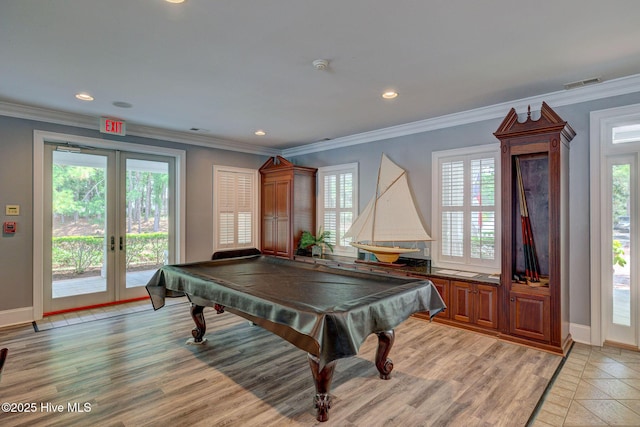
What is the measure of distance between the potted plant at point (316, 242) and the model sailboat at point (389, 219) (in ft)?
2.71

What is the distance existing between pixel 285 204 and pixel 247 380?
358 centimetres

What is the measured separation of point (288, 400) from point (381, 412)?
669 mm

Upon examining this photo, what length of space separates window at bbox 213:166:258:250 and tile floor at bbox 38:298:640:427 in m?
4.98

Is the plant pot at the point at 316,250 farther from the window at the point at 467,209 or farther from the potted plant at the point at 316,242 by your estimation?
the window at the point at 467,209

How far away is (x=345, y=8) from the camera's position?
2076 millimetres

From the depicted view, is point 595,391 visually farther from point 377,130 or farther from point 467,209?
point 377,130

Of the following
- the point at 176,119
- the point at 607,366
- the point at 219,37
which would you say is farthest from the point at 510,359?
the point at 176,119

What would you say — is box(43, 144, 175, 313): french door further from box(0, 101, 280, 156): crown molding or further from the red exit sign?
the red exit sign

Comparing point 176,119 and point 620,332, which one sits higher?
point 176,119

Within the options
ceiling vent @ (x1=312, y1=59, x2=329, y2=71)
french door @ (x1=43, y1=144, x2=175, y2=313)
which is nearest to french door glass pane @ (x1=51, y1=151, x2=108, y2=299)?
french door @ (x1=43, y1=144, x2=175, y2=313)

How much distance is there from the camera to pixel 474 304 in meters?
3.80

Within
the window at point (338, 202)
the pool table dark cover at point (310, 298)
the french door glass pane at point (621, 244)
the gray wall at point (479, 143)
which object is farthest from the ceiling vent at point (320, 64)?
the french door glass pane at point (621, 244)

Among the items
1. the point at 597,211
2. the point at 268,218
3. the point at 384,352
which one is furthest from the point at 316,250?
the point at 597,211

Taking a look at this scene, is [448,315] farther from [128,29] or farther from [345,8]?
[128,29]
